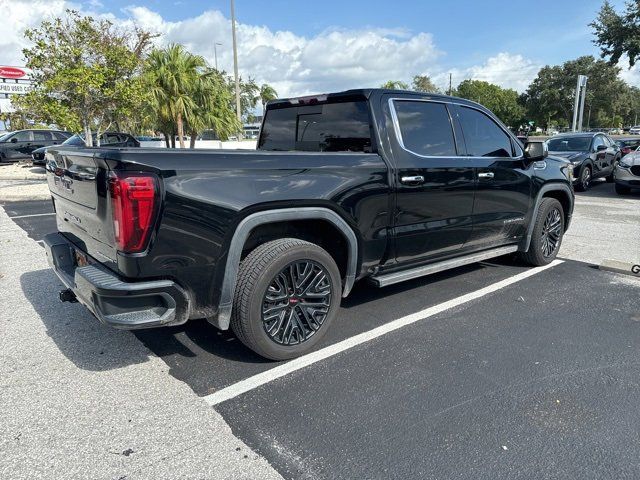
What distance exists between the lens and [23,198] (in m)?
12.1

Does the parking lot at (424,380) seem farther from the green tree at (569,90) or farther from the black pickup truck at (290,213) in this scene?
the green tree at (569,90)

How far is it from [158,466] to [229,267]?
→ 114 centimetres

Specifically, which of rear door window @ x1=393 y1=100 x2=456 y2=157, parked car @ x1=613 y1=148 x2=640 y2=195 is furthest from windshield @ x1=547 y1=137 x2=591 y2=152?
rear door window @ x1=393 y1=100 x2=456 y2=157

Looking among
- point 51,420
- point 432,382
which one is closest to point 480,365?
point 432,382

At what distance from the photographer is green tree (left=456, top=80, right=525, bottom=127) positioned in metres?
76.9

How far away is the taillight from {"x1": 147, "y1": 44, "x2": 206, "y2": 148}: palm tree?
1645cm

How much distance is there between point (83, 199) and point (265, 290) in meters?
1.30

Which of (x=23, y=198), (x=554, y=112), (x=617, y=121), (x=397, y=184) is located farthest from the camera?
(x=617, y=121)

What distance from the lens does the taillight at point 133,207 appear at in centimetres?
254

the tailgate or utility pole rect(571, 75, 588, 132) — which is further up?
utility pole rect(571, 75, 588, 132)

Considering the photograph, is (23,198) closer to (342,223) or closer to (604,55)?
(342,223)

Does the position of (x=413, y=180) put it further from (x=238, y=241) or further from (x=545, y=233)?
(x=545, y=233)

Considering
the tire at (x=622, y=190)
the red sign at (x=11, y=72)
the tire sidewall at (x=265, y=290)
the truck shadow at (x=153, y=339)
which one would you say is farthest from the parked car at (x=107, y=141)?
the red sign at (x=11, y=72)

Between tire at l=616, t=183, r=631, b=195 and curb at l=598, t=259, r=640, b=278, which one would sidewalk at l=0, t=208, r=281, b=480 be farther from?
tire at l=616, t=183, r=631, b=195
